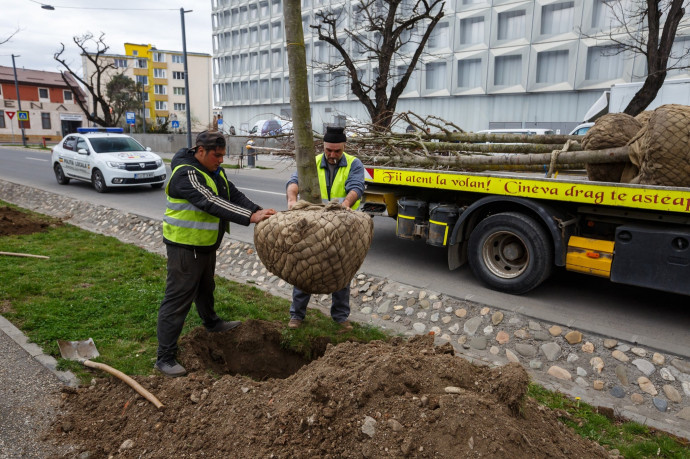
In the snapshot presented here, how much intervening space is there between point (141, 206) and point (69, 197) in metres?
2.65

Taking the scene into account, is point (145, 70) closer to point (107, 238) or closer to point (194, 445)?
point (107, 238)

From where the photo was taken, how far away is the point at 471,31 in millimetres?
30906

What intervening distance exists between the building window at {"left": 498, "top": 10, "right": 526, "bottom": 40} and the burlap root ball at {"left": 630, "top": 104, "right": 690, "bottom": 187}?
26959mm

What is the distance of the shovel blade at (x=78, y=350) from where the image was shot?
4.21 meters

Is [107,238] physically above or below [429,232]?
below

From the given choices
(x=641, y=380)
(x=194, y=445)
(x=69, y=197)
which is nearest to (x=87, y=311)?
(x=194, y=445)

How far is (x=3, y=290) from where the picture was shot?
5727 millimetres

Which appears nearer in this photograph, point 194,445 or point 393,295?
point 194,445

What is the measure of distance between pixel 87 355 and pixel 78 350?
0.13 metres

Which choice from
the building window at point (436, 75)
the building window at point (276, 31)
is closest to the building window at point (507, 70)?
the building window at point (436, 75)

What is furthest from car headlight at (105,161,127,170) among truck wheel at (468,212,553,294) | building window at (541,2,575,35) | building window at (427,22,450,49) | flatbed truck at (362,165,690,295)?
building window at (541,2,575,35)

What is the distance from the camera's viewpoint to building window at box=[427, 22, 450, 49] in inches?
1251

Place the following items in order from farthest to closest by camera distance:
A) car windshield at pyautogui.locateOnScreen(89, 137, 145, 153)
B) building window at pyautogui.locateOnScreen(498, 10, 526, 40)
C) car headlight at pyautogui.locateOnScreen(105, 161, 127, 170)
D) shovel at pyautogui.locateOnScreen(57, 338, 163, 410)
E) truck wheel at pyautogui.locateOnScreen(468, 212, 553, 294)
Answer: building window at pyautogui.locateOnScreen(498, 10, 526, 40) → car windshield at pyautogui.locateOnScreen(89, 137, 145, 153) → car headlight at pyautogui.locateOnScreen(105, 161, 127, 170) → truck wheel at pyautogui.locateOnScreen(468, 212, 553, 294) → shovel at pyautogui.locateOnScreen(57, 338, 163, 410)

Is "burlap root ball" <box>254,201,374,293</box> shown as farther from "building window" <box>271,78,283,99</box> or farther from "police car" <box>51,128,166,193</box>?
"building window" <box>271,78,283,99</box>
